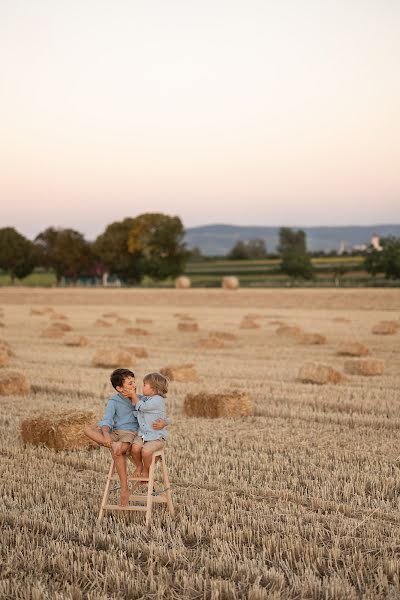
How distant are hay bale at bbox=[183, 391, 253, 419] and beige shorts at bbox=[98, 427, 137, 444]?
5.48 m

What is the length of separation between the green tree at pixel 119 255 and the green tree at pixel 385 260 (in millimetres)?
28947

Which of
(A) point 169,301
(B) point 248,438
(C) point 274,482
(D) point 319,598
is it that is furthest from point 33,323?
(D) point 319,598

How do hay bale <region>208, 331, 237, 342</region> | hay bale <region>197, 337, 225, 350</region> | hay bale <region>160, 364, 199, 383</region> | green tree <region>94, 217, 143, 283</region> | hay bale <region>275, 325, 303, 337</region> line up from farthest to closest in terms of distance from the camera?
green tree <region>94, 217, 143, 283</region> → hay bale <region>275, 325, 303, 337</region> → hay bale <region>208, 331, 237, 342</region> → hay bale <region>197, 337, 225, 350</region> → hay bale <region>160, 364, 199, 383</region>

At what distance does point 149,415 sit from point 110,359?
45.3 feet

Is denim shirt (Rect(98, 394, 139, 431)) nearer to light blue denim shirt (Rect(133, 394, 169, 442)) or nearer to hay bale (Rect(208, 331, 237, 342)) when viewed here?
light blue denim shirt (Rect(133, 394, 169, 442))

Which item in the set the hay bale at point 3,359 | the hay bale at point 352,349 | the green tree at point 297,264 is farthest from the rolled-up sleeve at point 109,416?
the green tree at point 297,264

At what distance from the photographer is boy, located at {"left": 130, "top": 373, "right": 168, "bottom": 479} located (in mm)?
7691

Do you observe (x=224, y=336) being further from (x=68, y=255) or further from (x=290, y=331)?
(x=68, y=255)

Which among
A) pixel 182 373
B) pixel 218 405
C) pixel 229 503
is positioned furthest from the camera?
pixel 182 373

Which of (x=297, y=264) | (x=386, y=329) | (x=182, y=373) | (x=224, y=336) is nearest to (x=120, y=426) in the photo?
(x=182, y=373)

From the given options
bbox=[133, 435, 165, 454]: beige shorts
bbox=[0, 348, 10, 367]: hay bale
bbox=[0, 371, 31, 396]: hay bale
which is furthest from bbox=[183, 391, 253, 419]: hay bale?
bbox=[0, 348, 10, 367]: hay bale

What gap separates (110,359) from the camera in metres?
21.5

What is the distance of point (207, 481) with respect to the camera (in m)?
9.00

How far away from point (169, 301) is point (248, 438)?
159 ft
